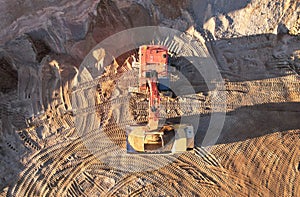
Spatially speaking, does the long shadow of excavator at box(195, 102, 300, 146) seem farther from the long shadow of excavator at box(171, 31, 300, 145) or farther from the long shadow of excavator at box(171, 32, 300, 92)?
the long shadow of excavator at box(171, 32, 300, 92)

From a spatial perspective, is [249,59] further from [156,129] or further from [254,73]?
[156,129]

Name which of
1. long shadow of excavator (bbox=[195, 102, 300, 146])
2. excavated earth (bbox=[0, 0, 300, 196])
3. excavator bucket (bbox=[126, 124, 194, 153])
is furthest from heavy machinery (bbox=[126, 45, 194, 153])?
long shadow of excavator (bbox=[195, 102, 300, 146])

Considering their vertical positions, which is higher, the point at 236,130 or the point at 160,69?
the point at 160,69

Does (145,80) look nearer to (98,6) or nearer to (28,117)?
(98,6)

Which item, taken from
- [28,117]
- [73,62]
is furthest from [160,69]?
[28,117]

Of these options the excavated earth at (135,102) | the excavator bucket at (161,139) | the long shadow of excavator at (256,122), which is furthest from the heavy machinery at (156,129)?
the long shadow of excavator at (256,122)

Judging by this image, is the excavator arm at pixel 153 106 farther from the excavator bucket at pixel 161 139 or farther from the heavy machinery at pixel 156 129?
the excavator bucket at pixel 161 139
